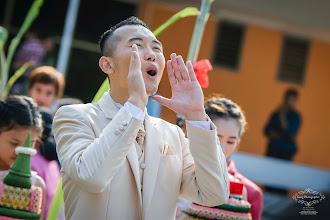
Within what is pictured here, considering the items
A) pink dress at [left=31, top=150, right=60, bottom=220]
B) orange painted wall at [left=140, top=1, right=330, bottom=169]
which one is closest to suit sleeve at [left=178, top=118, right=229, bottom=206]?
pink dress at [left=31, top=150, right=60, bottom=220]

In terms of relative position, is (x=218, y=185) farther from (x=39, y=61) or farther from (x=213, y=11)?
(x=213, y=11)

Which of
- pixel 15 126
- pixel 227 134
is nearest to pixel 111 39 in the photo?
pixel 15 126

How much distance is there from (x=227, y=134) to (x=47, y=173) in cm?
124

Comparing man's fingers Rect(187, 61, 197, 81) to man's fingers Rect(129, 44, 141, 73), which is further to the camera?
man's fingers Rect(187, 61, 197, 81)

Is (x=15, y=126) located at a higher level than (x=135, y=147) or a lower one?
lower

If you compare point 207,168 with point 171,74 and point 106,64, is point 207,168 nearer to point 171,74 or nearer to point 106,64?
point 171,74

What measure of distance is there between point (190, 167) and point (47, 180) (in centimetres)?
156

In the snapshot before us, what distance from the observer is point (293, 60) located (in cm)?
1000

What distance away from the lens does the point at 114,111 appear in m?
2.27

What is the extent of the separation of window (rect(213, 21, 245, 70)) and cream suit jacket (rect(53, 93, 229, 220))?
296 inches

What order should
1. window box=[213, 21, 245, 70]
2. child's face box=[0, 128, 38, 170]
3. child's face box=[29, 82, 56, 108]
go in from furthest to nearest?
1. window box=[213, 21, 245, 70]
2. child's face box=[29, 82, 56, 108]
3. child's face box=[0, 128, 38, 170]

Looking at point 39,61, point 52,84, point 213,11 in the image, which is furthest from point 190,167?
point 213,11

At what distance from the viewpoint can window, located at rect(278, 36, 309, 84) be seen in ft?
32.7

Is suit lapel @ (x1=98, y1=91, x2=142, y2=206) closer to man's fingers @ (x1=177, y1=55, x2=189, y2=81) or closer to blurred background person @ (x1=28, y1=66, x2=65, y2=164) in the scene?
man's fingers @ (x1=177, y1=55, x2=189, y2=81)
